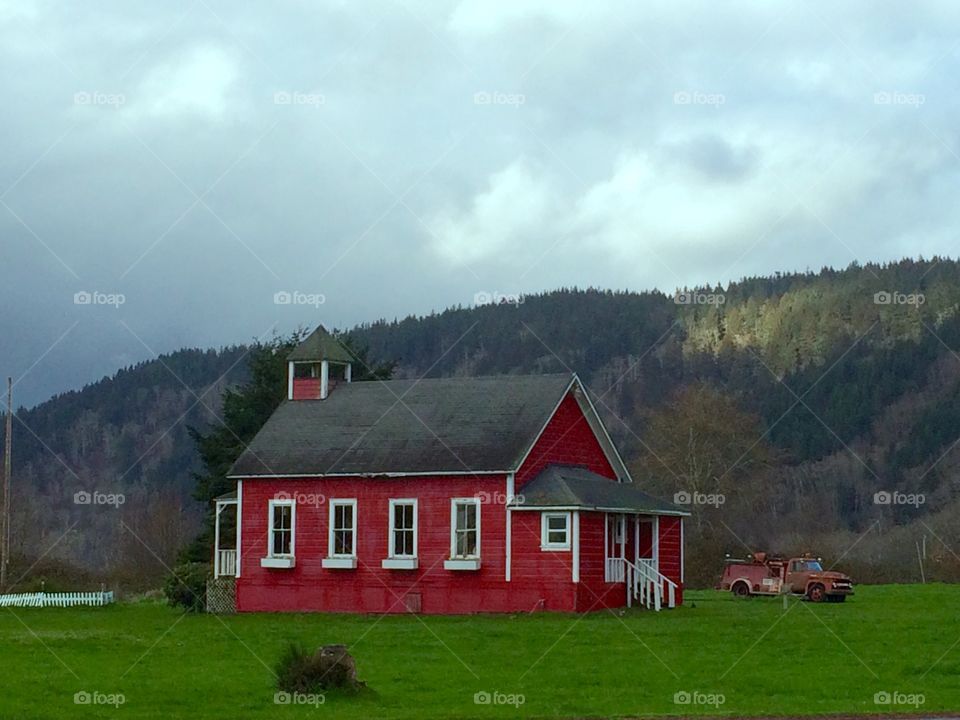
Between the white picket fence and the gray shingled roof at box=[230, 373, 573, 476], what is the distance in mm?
8248

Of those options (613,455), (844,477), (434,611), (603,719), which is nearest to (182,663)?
(603,719)

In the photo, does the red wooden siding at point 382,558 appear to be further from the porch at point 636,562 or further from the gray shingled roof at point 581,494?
the porch at point 636,562

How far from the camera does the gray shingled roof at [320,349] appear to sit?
46.1 metres

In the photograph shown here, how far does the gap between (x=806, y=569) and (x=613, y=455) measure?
6.80 metres

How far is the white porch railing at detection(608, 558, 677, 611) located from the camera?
40.8 m

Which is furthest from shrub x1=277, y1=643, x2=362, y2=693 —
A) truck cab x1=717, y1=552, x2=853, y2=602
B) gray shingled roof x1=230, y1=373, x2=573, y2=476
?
truck cab x1=717, y1=552, x2=853, y2=602

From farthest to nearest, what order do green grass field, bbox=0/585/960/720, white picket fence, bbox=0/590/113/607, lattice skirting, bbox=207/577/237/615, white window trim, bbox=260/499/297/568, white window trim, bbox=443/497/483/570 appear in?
1. white picket fence, bbox=0/590/113/607
2. lattice skirting, bbox=207/577/237/615
3. white window trim, bbox=260/499/297/568
4. white window trim, bbox=443/497/483/570
5. green grass field, bbox=0/585/960/720

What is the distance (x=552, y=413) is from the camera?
1619 inches

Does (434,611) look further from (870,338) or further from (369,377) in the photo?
(870,338)

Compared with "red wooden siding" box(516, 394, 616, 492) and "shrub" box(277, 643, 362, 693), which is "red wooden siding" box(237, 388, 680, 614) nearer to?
"red wooden siding" box(516, 394, 616, 492)

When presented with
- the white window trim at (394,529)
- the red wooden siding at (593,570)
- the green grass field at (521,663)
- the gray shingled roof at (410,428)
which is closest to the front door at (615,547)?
the red wooden siding at (593,570)

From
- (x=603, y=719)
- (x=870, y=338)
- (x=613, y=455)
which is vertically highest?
(x=870, y=338)

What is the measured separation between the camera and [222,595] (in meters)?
43.4

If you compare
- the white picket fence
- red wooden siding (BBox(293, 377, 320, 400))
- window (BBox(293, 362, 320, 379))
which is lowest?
the white picket fence
